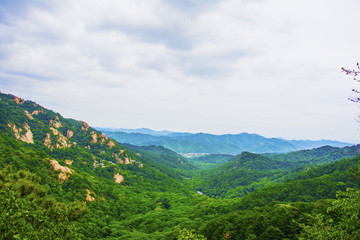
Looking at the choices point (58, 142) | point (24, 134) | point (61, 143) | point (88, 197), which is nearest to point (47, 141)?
point (58, 142)

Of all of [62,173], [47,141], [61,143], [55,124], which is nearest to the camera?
[62,173]

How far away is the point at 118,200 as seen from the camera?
4476 inches

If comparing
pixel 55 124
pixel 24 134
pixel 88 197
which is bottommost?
pixel 88 197

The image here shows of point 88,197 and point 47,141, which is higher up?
point 47,141

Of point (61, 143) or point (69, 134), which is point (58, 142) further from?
point (69, 134)

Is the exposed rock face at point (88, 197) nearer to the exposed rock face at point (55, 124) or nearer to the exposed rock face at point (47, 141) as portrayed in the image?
the exposed rock face at point (47, 141)

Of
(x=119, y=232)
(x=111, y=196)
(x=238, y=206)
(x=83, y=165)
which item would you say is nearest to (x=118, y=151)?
(x=83, y=165)

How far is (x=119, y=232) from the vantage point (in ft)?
251

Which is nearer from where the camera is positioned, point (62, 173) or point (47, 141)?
point (62, 173)

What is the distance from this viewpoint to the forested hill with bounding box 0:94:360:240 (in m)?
18.4

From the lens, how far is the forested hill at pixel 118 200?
18.4m

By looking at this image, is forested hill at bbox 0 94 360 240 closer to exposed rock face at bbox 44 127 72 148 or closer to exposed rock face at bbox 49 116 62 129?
exposed rock face at bbox 49 116 62 129

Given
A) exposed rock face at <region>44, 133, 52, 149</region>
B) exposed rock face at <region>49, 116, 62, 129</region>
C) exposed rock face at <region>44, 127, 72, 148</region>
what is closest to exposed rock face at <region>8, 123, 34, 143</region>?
exposed rock face at <region>44, 133, 52, 149</region>

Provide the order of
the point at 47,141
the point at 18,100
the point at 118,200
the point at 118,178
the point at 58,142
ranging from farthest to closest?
1. the point at 18,100
2. the point at 118,178
3. the point at 58,142
4. the point at 47,141
5. the point at 118,200
